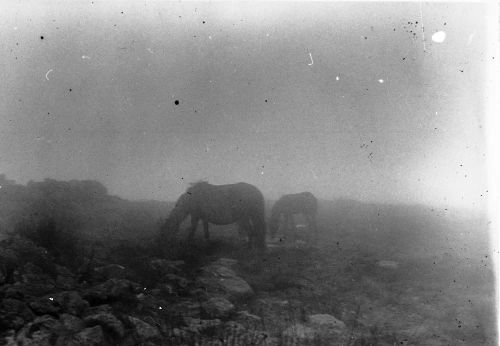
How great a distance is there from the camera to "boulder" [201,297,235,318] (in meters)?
3.30

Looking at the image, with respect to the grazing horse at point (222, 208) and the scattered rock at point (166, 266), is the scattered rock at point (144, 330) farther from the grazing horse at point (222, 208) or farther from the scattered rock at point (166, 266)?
the grazing horse at point (222, 208)

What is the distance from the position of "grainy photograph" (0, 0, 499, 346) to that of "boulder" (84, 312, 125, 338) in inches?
8.1

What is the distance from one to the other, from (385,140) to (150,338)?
285 centimetres

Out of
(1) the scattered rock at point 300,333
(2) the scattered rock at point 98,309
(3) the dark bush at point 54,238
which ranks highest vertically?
(3) the dark bush at point 54,238

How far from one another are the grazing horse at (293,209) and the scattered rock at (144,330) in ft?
4.52

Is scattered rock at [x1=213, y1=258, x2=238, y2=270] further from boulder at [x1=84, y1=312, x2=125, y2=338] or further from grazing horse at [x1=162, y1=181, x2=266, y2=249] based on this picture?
boulder at [x1=84, y1=312, x2=125, y2=338]

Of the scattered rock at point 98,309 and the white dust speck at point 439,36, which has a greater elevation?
the white dust speck at point 439,36

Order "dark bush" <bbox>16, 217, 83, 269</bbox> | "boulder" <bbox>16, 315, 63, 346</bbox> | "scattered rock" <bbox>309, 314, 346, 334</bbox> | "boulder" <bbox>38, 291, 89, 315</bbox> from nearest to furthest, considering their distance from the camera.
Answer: "boulder" <bbox>16, 315, 63, 346</bbox>
"boulder" <bbox>38, 291, 89, 315</bbox>
"scattered rock" <bbox>309, 314, 346, 334</bbox>
"dark bush" <bbox>16, 217, 83, 269</bbox>

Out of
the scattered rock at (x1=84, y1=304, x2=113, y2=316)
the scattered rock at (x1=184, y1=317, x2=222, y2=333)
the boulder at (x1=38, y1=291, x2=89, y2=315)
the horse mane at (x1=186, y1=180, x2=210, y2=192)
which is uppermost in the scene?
the horse mane at (x1=186, y1=180, x2=210, y2=192)

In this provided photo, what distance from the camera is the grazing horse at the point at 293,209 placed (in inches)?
134

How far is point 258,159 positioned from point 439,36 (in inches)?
84.9

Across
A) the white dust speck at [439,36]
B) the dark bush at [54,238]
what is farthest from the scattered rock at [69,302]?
the white dust speck at [439,36]

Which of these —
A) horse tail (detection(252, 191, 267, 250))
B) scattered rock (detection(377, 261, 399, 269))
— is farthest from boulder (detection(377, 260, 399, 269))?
horse tail (detection(252, 191, 267, 250))

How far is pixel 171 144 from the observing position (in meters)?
3.47
